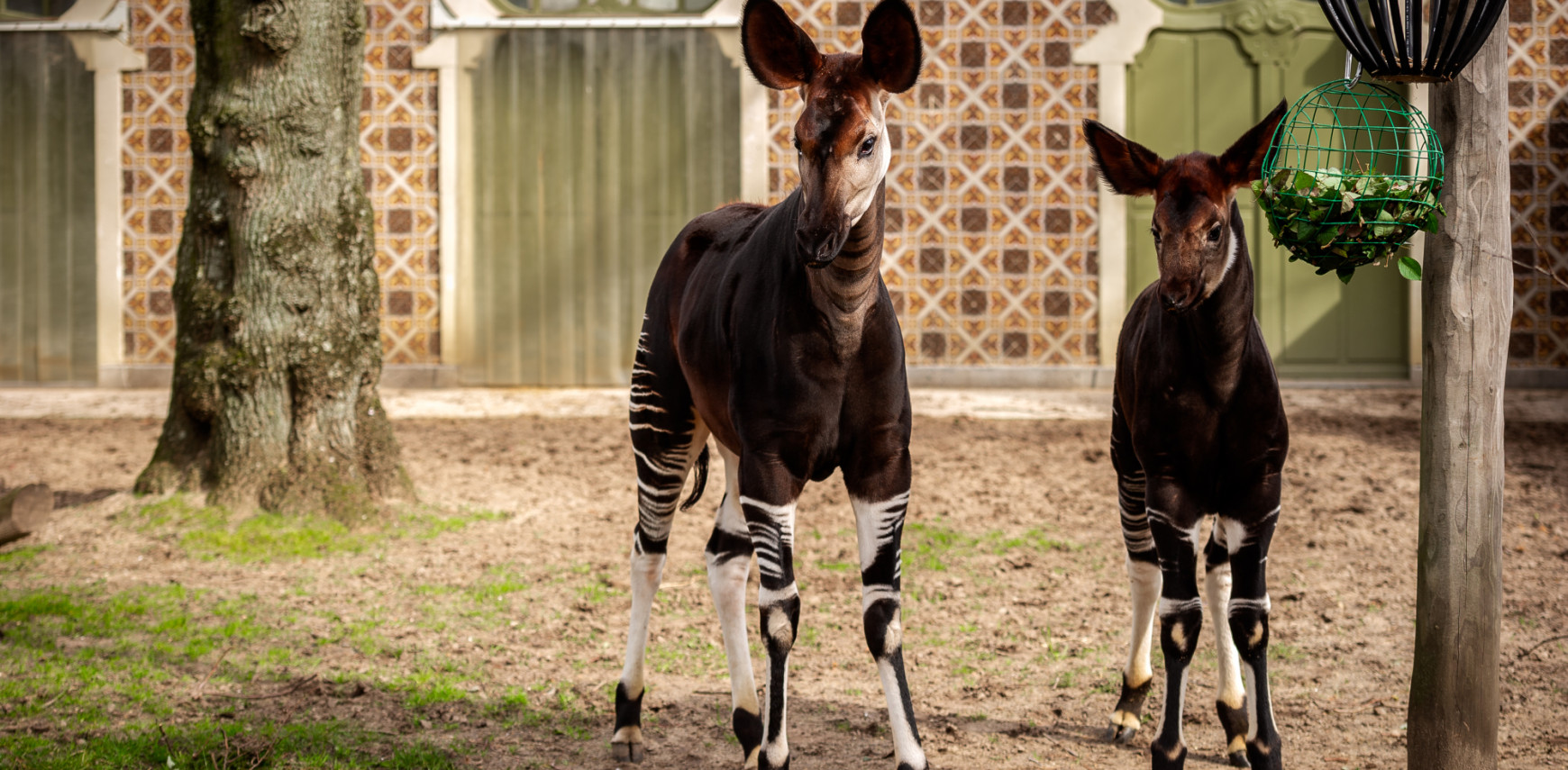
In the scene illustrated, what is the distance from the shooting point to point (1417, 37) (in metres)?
2.79

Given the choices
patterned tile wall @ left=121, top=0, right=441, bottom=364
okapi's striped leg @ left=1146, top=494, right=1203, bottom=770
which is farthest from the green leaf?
patterned tile wall @ left=121, top=0, right=441, bottom=364

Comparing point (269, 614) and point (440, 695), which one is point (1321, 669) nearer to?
point (440, 695)

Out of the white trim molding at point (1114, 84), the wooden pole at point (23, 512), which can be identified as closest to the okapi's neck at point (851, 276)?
the wooden pole at point (23, 512)

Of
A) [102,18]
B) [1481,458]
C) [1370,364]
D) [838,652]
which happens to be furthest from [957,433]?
[102,18]

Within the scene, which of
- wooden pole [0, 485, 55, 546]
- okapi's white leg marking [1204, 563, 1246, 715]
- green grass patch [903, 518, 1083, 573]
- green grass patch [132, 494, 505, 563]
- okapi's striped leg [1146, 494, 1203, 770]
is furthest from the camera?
green grass patch [903, 518, 1083, 573]

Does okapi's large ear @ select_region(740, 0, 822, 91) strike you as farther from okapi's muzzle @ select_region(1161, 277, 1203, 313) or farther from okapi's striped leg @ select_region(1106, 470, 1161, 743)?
okapi's striped leg @ select_region(1106, 470, 1161, 743)

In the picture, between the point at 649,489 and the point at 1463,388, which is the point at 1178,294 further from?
the point at 649,489

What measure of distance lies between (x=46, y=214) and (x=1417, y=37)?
12622 millimetres

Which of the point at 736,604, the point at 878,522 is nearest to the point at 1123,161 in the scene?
the point at 878,522

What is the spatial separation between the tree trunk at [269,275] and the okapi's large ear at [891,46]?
4207mm

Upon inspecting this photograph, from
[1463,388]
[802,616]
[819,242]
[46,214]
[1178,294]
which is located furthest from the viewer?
[46,214]

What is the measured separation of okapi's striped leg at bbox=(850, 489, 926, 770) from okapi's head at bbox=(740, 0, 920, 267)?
0.73 metres

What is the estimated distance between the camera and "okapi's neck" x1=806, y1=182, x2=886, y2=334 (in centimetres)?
299

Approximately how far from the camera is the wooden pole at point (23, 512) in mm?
4562
